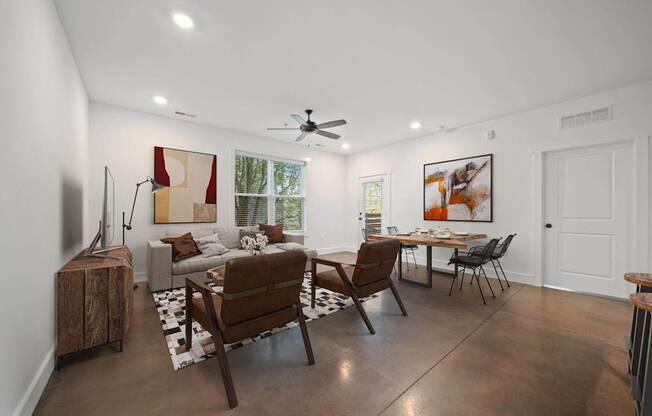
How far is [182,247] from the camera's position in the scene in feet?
12.6

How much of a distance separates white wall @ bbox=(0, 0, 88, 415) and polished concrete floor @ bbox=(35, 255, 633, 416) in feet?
1.24

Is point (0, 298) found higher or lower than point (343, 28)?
lower

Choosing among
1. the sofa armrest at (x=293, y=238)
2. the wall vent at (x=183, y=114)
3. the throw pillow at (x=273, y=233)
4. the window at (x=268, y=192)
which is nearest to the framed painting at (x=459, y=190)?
the sofa armrest at (x=293, y=238)

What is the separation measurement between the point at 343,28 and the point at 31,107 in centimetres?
234

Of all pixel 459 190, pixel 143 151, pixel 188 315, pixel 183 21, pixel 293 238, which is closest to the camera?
pixel 188 315

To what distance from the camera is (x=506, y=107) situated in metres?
3.97

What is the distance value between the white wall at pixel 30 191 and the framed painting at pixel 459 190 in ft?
17.8

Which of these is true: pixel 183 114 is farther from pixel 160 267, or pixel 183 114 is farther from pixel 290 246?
pixel 290 246

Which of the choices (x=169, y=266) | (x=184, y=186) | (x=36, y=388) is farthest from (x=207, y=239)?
(x=36, y=388)

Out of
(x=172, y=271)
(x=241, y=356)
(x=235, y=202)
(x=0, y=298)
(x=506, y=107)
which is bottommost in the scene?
(x=241, y=356)

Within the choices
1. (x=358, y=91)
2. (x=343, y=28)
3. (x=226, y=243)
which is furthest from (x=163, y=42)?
(x=226, y=243)

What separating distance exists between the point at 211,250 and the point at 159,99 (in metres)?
2.35

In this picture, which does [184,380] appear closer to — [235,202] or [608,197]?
[235,202]

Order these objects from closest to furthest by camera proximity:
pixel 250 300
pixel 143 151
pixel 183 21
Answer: pixel 250 300, pixel 183 21, pixel 143 151
